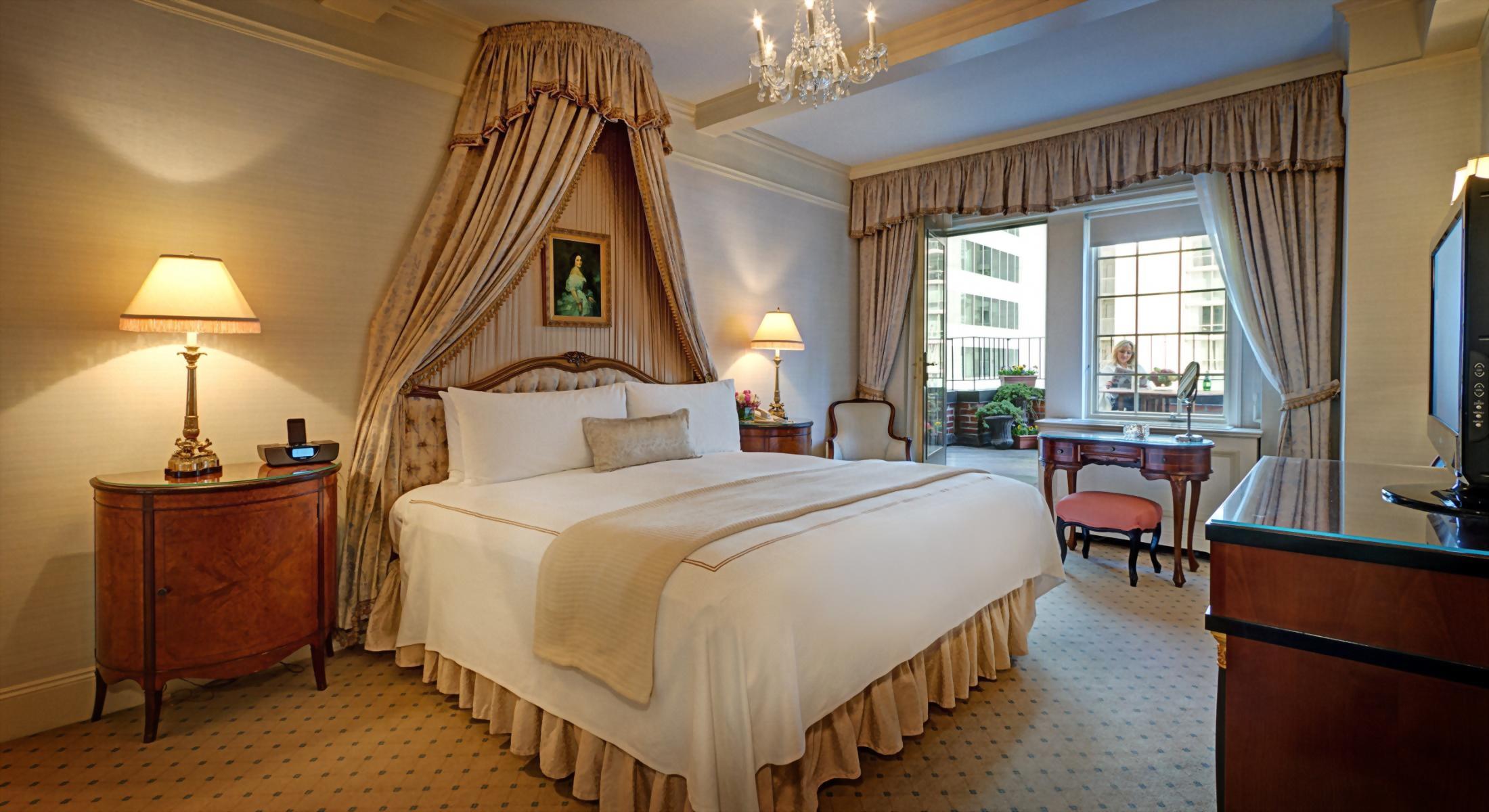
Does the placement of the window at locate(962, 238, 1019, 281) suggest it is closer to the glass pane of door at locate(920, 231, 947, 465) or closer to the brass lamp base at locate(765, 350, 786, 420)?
the glass pane of door at locate(920, 231, 947, 465)

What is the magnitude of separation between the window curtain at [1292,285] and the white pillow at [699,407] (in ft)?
10.2

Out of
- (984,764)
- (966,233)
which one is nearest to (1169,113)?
(966,233)

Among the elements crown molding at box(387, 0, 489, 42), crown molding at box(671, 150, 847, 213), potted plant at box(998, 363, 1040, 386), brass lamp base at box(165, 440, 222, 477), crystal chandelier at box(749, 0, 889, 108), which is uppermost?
crown molding at box(387, 0, 489, 42)

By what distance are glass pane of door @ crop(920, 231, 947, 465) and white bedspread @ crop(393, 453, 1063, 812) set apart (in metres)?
2.92

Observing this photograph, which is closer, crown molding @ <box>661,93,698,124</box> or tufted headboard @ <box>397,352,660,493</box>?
tufted headboard @ <box>397,352,660,493</box>

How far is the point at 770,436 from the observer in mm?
4699

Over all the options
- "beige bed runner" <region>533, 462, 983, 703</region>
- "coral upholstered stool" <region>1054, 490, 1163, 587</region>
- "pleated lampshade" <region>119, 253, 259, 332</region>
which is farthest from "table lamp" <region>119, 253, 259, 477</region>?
"coral upholstered stool" <region>1054, 490, 1163, 587</region>

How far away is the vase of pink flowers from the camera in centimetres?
493

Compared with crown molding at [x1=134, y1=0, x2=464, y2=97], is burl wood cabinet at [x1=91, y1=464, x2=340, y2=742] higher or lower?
lower

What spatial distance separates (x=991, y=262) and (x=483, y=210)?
882 cm

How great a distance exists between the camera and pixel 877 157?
227 inches

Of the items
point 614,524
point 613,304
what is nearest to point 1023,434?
point 613,304

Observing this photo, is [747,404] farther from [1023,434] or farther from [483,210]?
[1023,434]

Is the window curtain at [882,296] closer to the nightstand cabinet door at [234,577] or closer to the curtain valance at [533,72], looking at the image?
the curtain valance at [533,72]
